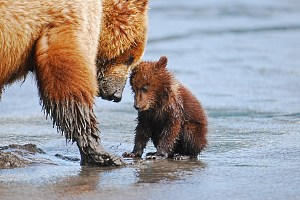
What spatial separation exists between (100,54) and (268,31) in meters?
9.81

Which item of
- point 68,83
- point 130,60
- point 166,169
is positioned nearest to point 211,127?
point 130,60

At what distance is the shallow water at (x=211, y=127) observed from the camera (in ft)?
22.2

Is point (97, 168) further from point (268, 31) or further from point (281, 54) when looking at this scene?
point (268, 31)

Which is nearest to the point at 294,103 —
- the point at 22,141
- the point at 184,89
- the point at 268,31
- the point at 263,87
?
the point at 263,87

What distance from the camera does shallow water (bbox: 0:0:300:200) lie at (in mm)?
6766

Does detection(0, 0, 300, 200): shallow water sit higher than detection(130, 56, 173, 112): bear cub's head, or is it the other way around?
detection(130, 56, 173, 112): bear cub's head

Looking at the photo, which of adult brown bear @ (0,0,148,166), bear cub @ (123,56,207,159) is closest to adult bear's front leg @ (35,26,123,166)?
adult brown bear @ (0,0,148,166)

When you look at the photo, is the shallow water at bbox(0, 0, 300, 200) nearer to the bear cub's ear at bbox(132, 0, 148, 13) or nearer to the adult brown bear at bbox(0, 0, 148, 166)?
the adult brown bear at bbox(0, 0, 148, 166)

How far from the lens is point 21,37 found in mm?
7605

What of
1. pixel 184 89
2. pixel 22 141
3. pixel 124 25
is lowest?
pixel 22 141

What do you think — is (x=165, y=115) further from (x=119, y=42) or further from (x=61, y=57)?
(x=61, y=57)

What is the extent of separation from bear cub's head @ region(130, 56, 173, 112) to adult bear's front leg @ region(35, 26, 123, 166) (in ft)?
2.60

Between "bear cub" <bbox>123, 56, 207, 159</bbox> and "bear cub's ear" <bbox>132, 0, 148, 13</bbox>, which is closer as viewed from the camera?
"bear cub" <bbox>123, 56, 207, 159</bbox>

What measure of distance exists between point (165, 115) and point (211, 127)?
1325 millimetres
